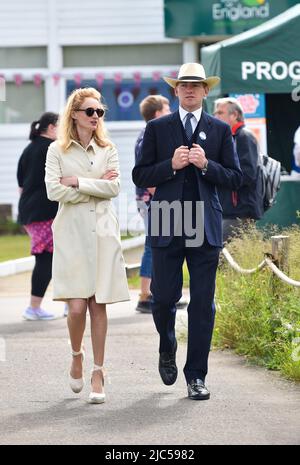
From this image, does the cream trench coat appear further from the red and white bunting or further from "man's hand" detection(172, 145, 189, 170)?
the red and white bunting

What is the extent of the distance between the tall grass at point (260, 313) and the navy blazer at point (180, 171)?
49.4 inches

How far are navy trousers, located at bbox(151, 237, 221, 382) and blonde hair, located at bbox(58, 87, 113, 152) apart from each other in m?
0.83

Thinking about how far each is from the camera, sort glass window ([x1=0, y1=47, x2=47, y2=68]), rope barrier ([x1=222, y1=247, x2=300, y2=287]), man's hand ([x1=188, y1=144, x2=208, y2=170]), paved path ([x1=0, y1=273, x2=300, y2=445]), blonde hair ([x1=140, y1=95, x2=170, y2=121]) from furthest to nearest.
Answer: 1. glass window ([x1=0, y1=47, x2=47, y2=68])
2. blonde hair ([x1=140, y1=95, x2=170, y2=121])
3. rope barrier ([x1=222, y1=247, x2=300, y2=287])
4. man's hand ([x1=188, y1=144, x2=208, y2=170])
5. paved path ([x1=0, y1=273, x2=300, y2=445])

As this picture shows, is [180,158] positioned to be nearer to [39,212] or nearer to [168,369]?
[168,369]

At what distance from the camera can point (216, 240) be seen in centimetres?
777

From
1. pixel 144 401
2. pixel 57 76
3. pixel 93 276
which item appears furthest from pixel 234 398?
pixel 57 76

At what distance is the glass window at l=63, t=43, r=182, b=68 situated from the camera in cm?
2273

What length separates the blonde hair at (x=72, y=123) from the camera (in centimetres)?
802

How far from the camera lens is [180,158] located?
7.62 m

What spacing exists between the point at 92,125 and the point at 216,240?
3.49 ft

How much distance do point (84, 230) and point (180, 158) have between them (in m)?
0.78

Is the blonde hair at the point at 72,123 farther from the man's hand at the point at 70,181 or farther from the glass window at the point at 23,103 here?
the glass window at the point at 23,103

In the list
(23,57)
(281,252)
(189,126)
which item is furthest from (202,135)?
(23,57)

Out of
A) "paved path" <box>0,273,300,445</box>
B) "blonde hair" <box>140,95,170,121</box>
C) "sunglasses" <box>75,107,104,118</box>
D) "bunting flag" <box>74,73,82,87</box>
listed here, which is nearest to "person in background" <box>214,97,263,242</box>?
"blonde hair" <box>140,95,170,121</box>
